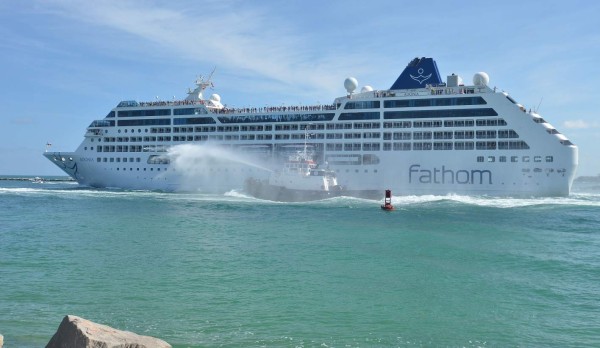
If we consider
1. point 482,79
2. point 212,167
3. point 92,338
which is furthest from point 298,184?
point 92,338

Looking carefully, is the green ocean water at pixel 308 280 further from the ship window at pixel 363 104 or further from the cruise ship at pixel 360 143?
the ship window at pixel 363 104

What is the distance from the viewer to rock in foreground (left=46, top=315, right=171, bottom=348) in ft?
30.9

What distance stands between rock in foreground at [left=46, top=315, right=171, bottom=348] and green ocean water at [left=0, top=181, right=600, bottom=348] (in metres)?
2.01

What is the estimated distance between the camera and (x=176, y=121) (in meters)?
67.3

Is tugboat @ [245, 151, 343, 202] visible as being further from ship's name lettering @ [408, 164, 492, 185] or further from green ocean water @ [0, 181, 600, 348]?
green ocean water @ [0, 181, 600, 348]

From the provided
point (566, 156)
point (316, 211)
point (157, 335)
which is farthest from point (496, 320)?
point (566, 156)

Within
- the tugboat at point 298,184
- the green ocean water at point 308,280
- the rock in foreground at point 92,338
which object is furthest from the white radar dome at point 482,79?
the rock in foreground at point 92,338

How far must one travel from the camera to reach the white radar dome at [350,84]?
61.1 meters

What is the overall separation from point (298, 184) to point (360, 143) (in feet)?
29.8

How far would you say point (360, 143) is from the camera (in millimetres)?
58500

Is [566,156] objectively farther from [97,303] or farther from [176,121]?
[97,303]

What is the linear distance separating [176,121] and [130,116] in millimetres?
6771

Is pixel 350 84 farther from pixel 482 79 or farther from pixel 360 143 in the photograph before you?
pixel 482 79

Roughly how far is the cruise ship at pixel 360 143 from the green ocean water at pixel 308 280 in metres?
17.8
